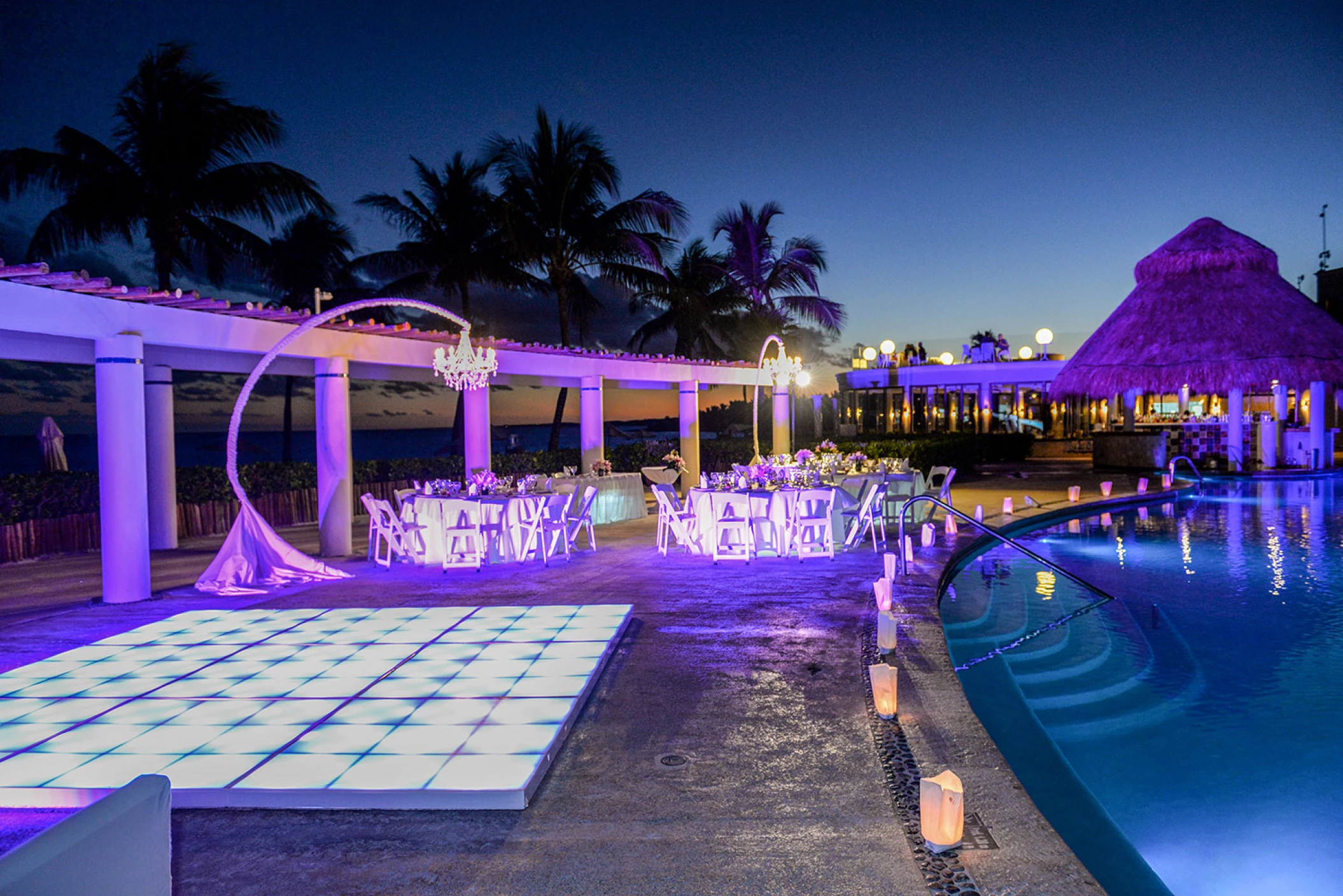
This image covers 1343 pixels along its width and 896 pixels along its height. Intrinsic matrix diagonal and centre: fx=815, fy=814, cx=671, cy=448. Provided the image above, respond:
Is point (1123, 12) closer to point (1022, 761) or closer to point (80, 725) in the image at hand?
point (1022, 761)

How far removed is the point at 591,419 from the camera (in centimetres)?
1532

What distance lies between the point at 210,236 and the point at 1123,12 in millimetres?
17693

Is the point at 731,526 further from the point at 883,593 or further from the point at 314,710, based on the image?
the point at 314,710

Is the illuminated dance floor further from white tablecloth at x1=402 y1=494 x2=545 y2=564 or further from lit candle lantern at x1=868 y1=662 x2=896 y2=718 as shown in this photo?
white tablecloth at x1=402 y1=494 x2=545 y2=564

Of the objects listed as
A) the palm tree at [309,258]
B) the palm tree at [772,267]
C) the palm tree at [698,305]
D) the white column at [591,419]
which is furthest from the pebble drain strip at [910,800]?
the palm tree at [772,267]

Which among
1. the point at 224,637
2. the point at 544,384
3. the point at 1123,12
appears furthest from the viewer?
the point at 544,384

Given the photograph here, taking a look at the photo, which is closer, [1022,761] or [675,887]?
[675,887]

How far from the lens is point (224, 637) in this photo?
20.3 ft

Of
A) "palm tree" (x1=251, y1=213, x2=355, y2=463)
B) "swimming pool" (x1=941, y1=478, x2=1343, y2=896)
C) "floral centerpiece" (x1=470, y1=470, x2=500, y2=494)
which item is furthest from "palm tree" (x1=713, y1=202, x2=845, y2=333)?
"floral centerpiece" (x1=470, y1=470, x2=500, y2=494)

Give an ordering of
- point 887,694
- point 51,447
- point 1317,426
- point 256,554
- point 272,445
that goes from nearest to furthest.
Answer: point 887,694, point 256,554, point 51,447, point 1317,426, point 272,445

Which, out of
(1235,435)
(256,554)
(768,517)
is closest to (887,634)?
(768,517)

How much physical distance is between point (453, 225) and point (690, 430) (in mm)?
7398

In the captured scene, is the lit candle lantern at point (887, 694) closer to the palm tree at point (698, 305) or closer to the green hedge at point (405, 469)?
the green hedge at point (405, 469)

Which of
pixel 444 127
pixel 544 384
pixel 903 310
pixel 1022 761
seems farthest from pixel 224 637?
pixel 903 310
